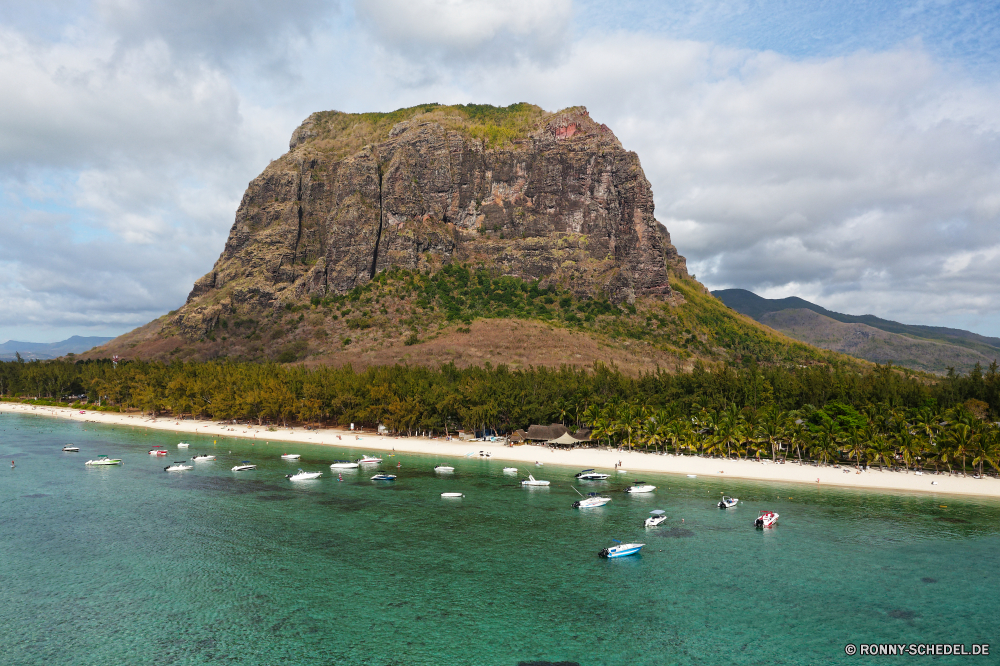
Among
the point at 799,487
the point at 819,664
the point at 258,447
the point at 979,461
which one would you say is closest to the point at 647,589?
the point at 819,664

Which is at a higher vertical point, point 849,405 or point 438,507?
point 849,405

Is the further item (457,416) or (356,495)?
(457,416)

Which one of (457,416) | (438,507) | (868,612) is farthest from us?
(457,416)

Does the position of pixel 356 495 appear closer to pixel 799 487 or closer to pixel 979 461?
pixel 799 487

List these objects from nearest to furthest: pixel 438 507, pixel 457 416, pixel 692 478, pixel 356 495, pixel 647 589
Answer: pixel 647 589 → pixel 438 507 → pixel 356 495 → pixel 692 478 → pixel 457 416

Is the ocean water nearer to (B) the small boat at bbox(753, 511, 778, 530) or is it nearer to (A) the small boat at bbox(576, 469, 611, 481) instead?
(B) the small boat at bbox(753, 511, 778, 530)

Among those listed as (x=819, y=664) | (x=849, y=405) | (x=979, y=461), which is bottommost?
(x=819, y=664)
